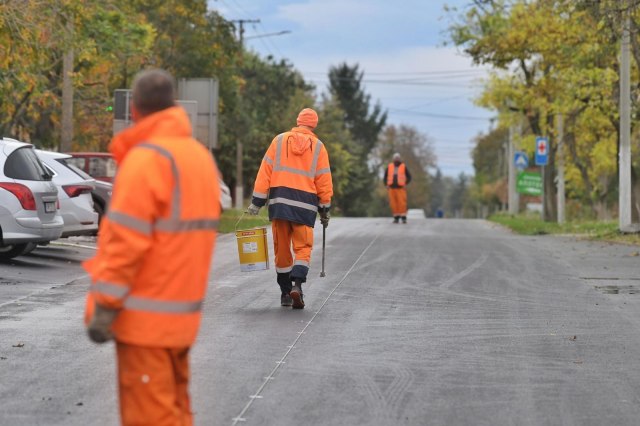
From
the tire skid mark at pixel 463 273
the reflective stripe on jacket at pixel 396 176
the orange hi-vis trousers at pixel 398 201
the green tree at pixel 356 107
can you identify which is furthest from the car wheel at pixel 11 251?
the green tree at pixel 356 107

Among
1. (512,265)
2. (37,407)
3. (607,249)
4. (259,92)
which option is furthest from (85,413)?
(259,92)

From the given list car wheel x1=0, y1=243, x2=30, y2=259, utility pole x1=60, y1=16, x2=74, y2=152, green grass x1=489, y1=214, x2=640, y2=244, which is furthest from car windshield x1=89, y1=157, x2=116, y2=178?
green grass x1=489, y1=214, x2=640, y2=244

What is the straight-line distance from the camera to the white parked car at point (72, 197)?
683 inches

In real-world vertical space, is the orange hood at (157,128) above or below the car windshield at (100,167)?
below

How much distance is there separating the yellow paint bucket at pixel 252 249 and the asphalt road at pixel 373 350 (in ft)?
1.39

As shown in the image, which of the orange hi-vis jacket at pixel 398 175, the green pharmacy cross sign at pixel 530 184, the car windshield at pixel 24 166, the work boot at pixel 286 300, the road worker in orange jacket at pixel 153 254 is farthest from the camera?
the green pharmacy cross sign at pixel 530 184

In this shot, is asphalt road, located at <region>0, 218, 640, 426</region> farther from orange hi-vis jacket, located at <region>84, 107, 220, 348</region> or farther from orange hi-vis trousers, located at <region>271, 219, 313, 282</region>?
orange hi-vis jacket, located at <region>84, 107, 220, 348</region>

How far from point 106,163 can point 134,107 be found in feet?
57.5

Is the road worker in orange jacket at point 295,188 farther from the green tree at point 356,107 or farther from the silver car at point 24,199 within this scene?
the green tree at point 356,107

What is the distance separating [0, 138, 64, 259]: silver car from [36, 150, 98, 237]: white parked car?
2.00m

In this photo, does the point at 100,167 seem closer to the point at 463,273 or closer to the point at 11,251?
the point at 11,251

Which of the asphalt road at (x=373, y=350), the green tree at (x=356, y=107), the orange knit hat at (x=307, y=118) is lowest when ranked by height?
the asphalt road at (x=373, y=350)

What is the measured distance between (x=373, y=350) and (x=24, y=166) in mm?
7752

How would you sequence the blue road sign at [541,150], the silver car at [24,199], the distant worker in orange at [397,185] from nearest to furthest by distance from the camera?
the silver car at [24,199] < the distant worker in orange at [397,185] < the blue road sign at [541,150]
